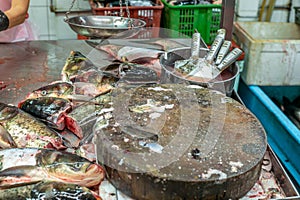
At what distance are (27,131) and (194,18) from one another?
6.98 feet

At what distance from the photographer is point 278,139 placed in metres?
2.75

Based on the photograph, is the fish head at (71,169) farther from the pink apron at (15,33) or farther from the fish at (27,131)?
the pink apron at (15,33)

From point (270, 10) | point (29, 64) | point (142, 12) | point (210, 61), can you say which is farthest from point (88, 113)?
point (270, 10)

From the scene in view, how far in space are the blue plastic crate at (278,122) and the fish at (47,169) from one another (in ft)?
5.76

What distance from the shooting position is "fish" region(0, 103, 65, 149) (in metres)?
1.30

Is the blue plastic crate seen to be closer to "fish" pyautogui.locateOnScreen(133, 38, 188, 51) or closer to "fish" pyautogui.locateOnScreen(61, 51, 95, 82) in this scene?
"fish" pyautogui.locateOnScreen(133, 38, 188, 51)

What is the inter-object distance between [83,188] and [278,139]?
78.0 inches

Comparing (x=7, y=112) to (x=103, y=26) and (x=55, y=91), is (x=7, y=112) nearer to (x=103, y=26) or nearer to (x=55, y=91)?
(x=55, y=91)

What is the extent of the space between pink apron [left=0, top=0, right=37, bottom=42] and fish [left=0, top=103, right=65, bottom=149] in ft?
3.86

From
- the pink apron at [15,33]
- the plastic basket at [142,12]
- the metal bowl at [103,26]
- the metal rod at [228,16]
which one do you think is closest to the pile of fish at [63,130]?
the metal bowl at [103,26]

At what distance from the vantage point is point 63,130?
1.45m

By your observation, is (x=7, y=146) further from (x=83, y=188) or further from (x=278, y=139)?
(x=278, y=139)

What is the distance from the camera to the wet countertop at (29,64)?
5.92 feet

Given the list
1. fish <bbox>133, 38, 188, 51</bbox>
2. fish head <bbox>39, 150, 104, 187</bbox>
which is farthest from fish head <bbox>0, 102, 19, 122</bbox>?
fish <bbox>133, 38, 188, 51</bbox>
